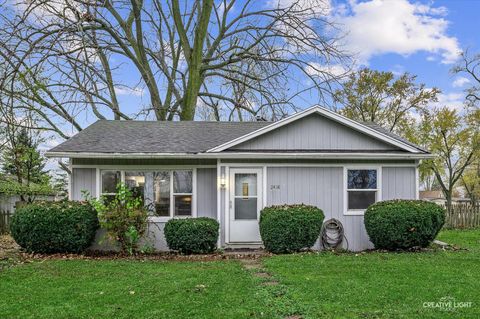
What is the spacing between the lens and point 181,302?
5.95m

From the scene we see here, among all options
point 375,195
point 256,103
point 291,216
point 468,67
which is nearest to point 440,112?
point 468,67

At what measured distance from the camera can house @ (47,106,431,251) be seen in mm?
11312

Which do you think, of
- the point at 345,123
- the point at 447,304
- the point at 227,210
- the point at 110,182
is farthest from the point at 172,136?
the point at 447,304

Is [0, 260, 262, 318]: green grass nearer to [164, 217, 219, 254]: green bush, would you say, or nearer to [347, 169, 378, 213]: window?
[164, 217, 219, 254]: green bush

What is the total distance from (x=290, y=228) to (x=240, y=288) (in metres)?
3.66

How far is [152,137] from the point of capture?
496 inches

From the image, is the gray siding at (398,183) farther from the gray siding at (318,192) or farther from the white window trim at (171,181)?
the white window trim at (171,181)

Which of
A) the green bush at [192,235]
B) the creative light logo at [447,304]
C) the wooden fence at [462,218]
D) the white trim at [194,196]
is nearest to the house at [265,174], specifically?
the white trim at [194,196]

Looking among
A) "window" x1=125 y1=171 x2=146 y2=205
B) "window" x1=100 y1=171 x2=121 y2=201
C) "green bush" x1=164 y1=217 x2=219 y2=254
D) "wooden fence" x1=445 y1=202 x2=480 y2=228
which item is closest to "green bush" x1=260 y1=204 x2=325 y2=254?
"green bush" x1=164 y1=217 x2=219 y2=254

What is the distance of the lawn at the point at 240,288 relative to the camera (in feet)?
18.1

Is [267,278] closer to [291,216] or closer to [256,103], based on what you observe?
[291,216]

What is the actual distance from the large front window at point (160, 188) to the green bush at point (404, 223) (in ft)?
15.9

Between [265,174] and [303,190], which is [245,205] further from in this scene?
[303,190]

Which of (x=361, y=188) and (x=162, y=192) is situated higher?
(x=361, y=188)
